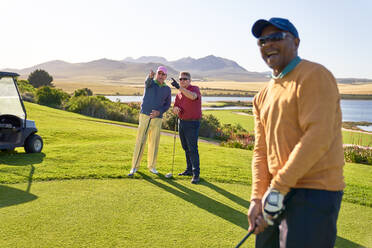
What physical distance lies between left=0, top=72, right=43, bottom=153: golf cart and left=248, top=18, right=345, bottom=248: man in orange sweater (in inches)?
283

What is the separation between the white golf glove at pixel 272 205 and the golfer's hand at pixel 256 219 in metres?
0.11

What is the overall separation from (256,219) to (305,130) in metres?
0.66

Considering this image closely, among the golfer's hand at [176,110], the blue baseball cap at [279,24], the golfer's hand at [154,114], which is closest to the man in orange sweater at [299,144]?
the blue baseball cap at [279,24]

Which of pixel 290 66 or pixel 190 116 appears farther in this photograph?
pixel 190 116

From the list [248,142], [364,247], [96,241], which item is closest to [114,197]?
[96,241]

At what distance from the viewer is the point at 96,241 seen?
3.65 metres

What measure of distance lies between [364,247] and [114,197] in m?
3.28

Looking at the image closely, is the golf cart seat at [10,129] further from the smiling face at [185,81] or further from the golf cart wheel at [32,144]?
the smiling face at [185,81]

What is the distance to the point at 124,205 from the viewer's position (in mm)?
4816

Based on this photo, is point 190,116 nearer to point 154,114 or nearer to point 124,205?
point 154,114

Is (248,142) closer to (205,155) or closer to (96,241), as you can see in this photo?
(205,155)

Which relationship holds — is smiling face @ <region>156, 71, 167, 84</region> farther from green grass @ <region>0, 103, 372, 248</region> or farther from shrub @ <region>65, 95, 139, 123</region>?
shrub @ <region>65, 95, 139, 123</region>

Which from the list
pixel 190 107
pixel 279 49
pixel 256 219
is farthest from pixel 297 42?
pixel 190 107

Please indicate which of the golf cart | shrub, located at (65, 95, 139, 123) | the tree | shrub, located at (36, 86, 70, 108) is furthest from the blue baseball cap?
the tree
